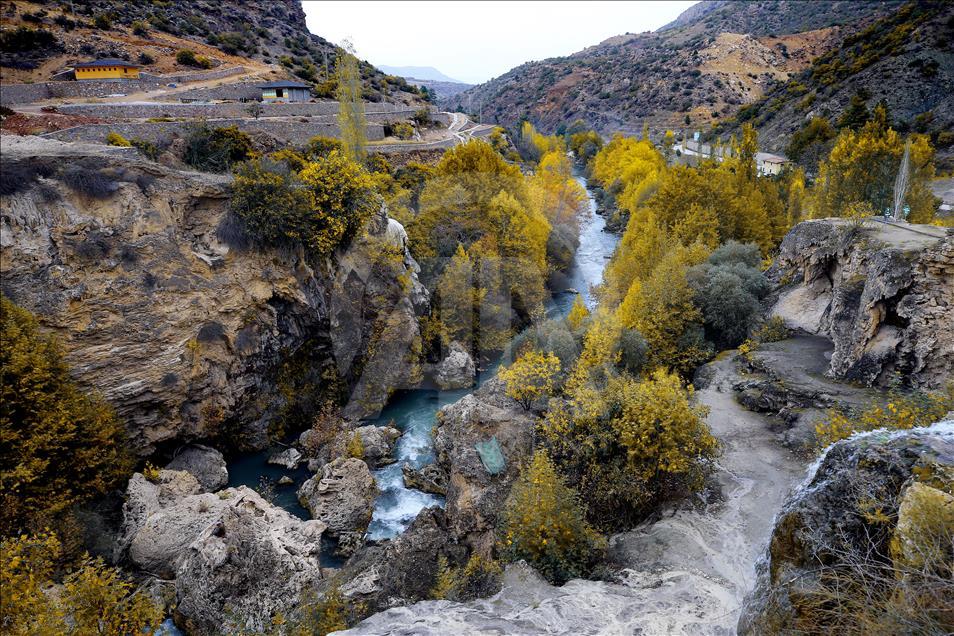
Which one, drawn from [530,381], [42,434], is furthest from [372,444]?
[42,434]

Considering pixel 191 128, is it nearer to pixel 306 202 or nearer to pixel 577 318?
pixel 306 202

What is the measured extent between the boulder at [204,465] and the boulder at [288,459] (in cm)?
196

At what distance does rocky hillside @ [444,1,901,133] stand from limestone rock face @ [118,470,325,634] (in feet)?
304

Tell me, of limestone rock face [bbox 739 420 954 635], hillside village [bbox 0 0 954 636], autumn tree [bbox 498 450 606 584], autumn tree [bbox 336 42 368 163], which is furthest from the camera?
autumn tree [bbox 336 42 368 163]

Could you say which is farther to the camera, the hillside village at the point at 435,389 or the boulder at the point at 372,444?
the boulder at the point at 372,444

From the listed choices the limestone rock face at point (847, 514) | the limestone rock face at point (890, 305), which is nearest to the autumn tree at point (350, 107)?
the limestone rock face at point (890, 305)

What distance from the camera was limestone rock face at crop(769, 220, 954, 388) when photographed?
14.9 meters

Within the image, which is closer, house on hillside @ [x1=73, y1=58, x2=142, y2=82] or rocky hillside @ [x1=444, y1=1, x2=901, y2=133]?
house on hillside @ [x1=73, y1=58, x2=142, y2=82]

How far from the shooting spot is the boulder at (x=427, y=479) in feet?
66.5

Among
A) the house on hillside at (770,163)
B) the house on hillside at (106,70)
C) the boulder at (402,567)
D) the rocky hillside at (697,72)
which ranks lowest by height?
the boulder at (402,567)

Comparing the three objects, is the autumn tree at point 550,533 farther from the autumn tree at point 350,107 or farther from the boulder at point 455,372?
the autumn tree at point 350,107

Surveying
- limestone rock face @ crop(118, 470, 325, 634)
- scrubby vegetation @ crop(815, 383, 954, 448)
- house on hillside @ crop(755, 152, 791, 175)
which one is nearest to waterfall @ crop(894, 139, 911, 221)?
scrubby vegetation @ crop(815, 383, 954, 448)

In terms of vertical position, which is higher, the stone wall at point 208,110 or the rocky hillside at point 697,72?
the rocky hillside at point 697,72

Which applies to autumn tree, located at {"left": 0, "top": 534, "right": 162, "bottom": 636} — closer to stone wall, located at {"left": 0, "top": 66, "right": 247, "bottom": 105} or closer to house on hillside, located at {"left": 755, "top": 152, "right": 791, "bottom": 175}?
stone wall, located at {"left": 0, "top": 66, "right": 247, "bottom": 105}
